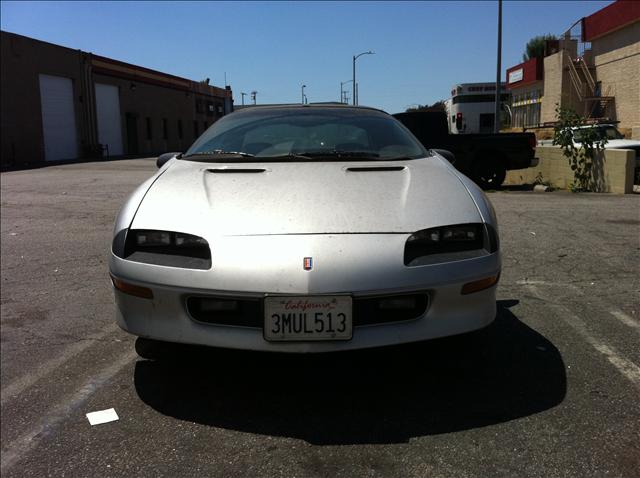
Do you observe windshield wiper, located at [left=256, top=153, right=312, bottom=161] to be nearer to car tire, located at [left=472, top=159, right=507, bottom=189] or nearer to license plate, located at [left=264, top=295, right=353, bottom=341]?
license plate, located at [left=264, top=295, right=353, bottom=341]

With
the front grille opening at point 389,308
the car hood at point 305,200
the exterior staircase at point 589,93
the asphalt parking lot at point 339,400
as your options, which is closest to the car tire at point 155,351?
the asphalt parking lot at point 339,400

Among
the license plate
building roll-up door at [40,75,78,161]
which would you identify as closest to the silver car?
the license plate

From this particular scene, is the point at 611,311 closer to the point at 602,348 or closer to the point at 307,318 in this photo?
the point at 602,348

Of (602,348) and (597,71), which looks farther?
(597,71)

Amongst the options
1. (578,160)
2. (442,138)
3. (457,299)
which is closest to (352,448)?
(457,299)

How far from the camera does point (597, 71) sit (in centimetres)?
3164

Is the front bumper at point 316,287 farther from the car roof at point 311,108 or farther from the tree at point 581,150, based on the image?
the tree at point 581,150

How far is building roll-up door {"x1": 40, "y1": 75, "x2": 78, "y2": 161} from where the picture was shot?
32.4 meters

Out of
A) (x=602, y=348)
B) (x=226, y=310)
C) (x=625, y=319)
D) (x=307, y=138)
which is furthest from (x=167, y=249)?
(x=625, y=319)

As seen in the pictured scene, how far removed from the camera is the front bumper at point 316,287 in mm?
2463

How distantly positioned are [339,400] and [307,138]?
1.78 meters

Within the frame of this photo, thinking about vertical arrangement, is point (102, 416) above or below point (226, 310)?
below

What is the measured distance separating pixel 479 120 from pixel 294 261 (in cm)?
3341

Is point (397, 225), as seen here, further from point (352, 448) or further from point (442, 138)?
point (442, 138)
